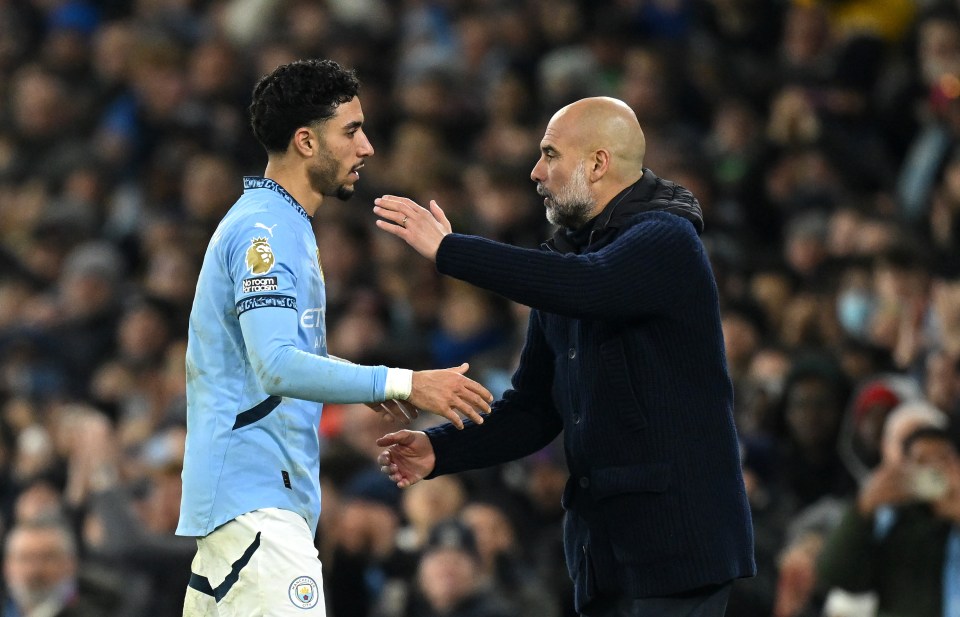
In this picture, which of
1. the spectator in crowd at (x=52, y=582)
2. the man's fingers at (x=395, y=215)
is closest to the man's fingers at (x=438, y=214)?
the man's fingers at (x=395, y=215)

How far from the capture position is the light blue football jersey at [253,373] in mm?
4402

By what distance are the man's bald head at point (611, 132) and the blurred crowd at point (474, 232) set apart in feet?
7.32

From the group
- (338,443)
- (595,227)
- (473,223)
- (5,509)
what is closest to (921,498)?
(595,227)

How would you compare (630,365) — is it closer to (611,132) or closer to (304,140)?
(611,132)

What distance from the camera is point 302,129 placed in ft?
15.5

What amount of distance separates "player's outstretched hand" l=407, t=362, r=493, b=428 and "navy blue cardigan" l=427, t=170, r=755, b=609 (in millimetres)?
280

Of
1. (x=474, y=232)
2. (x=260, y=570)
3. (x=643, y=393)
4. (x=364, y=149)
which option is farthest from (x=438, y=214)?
(x=474, y=232)

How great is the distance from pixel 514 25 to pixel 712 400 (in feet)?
22.2

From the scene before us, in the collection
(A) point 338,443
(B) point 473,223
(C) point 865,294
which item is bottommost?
(A) point 338,443

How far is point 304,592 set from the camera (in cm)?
444

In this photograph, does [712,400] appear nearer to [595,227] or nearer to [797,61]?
[595,227]

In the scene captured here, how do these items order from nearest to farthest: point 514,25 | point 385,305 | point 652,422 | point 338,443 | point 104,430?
1. point 652,422
2. point 338,443
3. point 104,430
4. point 385,305
5. point 514,25

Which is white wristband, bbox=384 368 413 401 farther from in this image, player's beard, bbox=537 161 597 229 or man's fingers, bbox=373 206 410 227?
player's beard, bbox=537 161 597 229

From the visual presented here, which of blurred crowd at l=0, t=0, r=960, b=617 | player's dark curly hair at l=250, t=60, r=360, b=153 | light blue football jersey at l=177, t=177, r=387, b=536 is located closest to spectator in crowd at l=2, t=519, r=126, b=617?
blurred crowd at l=0, t=0, r=960, b=617
